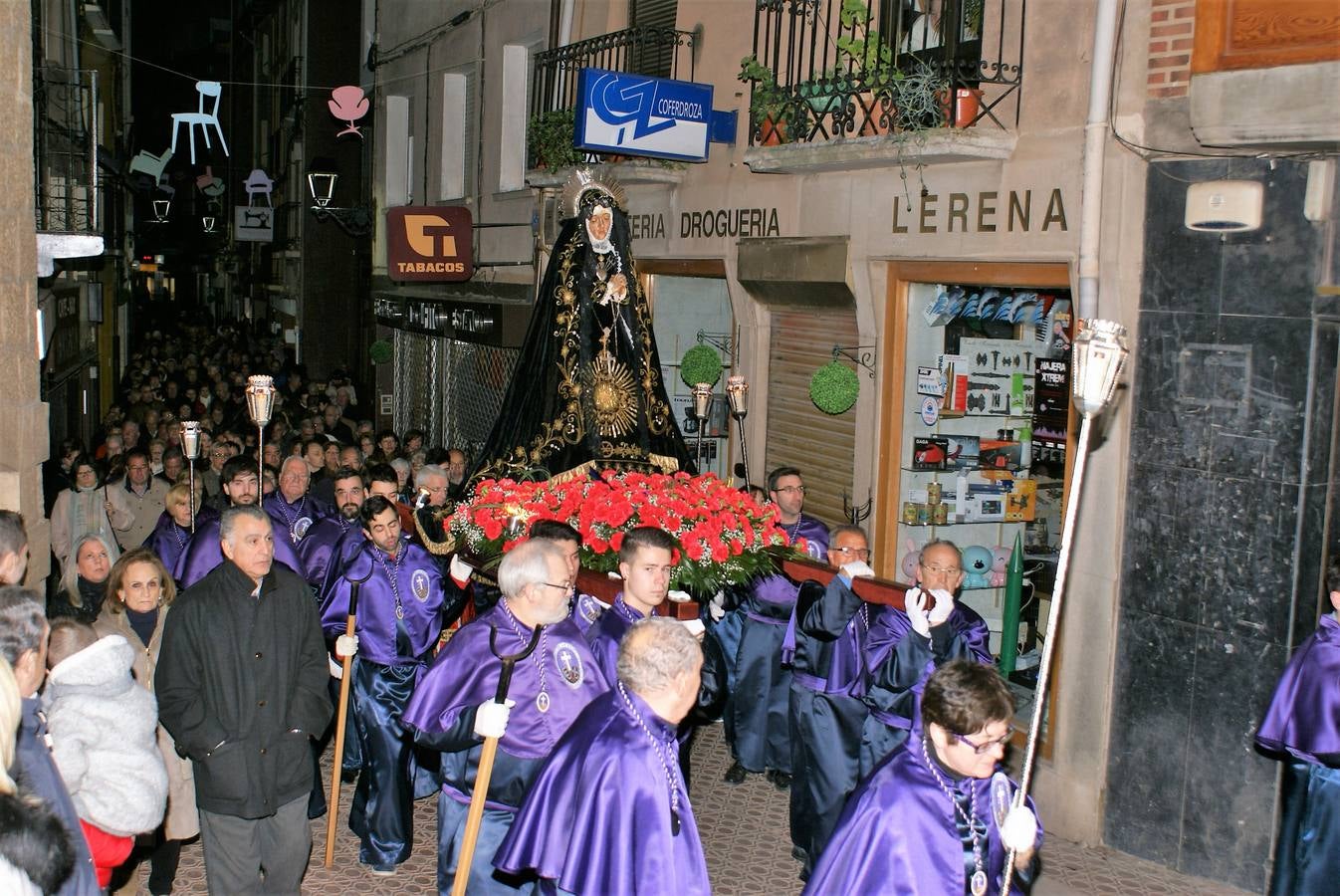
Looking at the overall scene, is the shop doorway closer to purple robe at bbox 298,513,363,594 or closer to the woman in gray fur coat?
purple robe at bbox 298,513,363,594

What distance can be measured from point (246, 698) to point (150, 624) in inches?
40.4

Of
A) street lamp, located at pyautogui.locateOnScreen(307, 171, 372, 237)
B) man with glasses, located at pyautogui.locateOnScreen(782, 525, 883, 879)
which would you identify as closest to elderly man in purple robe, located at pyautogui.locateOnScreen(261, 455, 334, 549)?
man with glasses, located at pyautogui.locateOnScreen(782, 525, 883, 879)

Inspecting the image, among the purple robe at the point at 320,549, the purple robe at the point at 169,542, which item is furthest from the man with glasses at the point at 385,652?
the purple robe at the point at 169,542

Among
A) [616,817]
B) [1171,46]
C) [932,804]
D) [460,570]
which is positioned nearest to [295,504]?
[460,570]

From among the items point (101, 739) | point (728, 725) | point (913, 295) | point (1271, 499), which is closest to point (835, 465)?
point (913, 295)

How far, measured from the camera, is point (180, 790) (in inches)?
282

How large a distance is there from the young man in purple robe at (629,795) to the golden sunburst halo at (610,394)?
3726 mm

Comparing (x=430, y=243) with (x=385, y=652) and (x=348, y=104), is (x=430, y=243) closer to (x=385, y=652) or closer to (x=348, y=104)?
(x=348, y=104)

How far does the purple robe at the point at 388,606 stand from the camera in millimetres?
8062

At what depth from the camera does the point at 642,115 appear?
40.4 ft

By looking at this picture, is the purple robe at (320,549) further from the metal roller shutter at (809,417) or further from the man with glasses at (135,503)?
the metal roller shutter at (809,417)

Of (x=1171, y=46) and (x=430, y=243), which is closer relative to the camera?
(x=1171, y=46)

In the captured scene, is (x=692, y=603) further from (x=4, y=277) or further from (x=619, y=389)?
(x=4, y=277)

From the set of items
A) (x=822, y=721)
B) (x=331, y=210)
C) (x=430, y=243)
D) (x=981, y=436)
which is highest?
(x=331, y=210)
